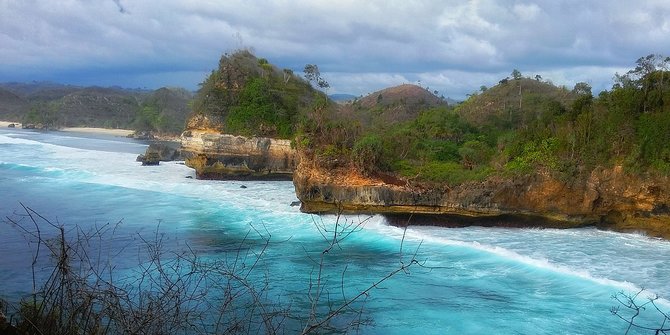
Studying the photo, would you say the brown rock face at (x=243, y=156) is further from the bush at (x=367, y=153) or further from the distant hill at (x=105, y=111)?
the distant hill at (x=105, y=111)

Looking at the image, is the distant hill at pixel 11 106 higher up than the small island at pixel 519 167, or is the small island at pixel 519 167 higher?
the distant hill at pixel 11 106

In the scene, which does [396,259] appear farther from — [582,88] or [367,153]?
[582,88]

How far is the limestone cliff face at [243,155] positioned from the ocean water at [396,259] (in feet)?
16.1

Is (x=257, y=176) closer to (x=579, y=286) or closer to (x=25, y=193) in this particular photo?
(x=25, y=193)

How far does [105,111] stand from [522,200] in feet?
320

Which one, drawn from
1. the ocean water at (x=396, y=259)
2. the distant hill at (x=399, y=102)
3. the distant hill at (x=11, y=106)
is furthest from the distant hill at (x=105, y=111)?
the ocean water at (x=396, y=259)

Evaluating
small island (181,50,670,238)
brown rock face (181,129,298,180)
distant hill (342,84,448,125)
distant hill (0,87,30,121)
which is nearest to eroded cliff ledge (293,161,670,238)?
small island (181,50,670,238)

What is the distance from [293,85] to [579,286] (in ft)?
89.8

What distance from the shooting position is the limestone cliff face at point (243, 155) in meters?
34.0

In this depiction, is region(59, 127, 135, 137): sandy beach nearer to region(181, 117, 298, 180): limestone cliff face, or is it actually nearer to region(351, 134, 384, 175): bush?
region(181, 117, 298, 180): limestone cliff face

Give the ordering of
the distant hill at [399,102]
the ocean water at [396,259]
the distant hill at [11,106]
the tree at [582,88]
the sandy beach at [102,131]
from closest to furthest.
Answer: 1. the ocean water at [396,259]
2. the tree at [582,88]
3. the distant hill at [399,102]
4. the sandy beach at [102,131]
5. the distant hill at [11,106]

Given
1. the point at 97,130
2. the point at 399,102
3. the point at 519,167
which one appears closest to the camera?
the point at 519,167

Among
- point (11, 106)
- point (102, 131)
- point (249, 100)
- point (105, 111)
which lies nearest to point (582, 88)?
point (249, 100)

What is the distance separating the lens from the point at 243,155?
3416 cm
